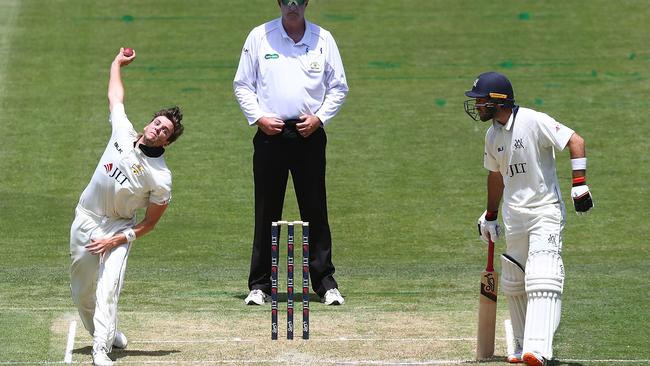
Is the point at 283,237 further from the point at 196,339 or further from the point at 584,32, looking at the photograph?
the point at 584,32

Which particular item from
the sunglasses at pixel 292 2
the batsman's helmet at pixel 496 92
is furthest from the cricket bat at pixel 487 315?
the sunglasses at pixel 292 2

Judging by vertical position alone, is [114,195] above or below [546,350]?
above

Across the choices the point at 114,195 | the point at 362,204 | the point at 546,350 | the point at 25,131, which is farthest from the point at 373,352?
the point at 25,131

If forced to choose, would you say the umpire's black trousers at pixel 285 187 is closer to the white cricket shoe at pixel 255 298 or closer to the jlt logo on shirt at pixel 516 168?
the white cricket shoe at pixel 255 298

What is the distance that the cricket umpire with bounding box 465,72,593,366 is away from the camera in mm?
7863

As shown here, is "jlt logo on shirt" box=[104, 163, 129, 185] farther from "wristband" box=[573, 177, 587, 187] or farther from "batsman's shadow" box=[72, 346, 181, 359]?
"wristband" box=[573, 177, 587, 187]

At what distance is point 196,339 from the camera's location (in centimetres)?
872

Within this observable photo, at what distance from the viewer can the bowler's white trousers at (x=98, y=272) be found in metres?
7.97

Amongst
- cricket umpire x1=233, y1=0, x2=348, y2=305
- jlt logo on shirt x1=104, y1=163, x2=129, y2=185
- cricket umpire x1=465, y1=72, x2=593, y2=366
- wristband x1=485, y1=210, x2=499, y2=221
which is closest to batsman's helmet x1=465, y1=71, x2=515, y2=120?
cricket umpire x1=465, y1=72, x2=593, y2=366

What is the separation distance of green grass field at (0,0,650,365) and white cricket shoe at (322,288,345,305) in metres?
0.17

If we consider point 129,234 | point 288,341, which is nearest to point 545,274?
point 288,341

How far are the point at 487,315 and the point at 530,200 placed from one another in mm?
754

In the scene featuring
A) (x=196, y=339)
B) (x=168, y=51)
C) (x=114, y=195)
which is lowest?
(x=196, y=339)

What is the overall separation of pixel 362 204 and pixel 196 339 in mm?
4960
